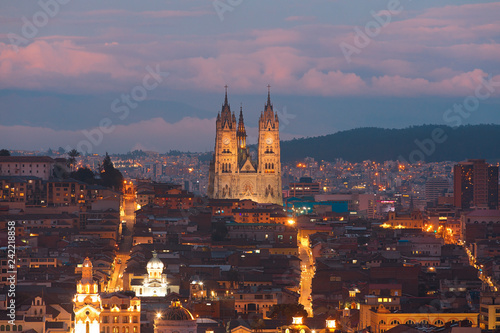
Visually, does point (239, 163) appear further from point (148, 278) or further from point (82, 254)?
point (148, 278)

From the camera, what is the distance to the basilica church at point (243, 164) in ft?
581

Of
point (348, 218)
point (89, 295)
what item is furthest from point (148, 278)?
point (348, 218)

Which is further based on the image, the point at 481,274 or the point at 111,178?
the point at 111,178

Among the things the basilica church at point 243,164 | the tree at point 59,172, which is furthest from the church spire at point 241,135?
the tree at point 59,172

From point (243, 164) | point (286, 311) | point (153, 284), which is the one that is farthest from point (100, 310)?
point (243, 164)

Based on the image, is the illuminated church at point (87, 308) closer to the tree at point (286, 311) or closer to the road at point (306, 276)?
the tree at point (286, 311)

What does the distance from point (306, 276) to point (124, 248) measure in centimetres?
1901

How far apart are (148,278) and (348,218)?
268 feet

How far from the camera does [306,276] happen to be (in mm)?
112500

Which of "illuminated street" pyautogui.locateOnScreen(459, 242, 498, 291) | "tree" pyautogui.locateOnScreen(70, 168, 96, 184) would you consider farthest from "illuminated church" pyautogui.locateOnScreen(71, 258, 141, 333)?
"tree" pyautogui.locateOnScreen(70, 168, 96, 184)

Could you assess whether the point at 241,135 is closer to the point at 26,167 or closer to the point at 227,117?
the point at 227,117

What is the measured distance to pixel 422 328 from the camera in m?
71.8

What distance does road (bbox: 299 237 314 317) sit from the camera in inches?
3780

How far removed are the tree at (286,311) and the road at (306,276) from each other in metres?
1.76
